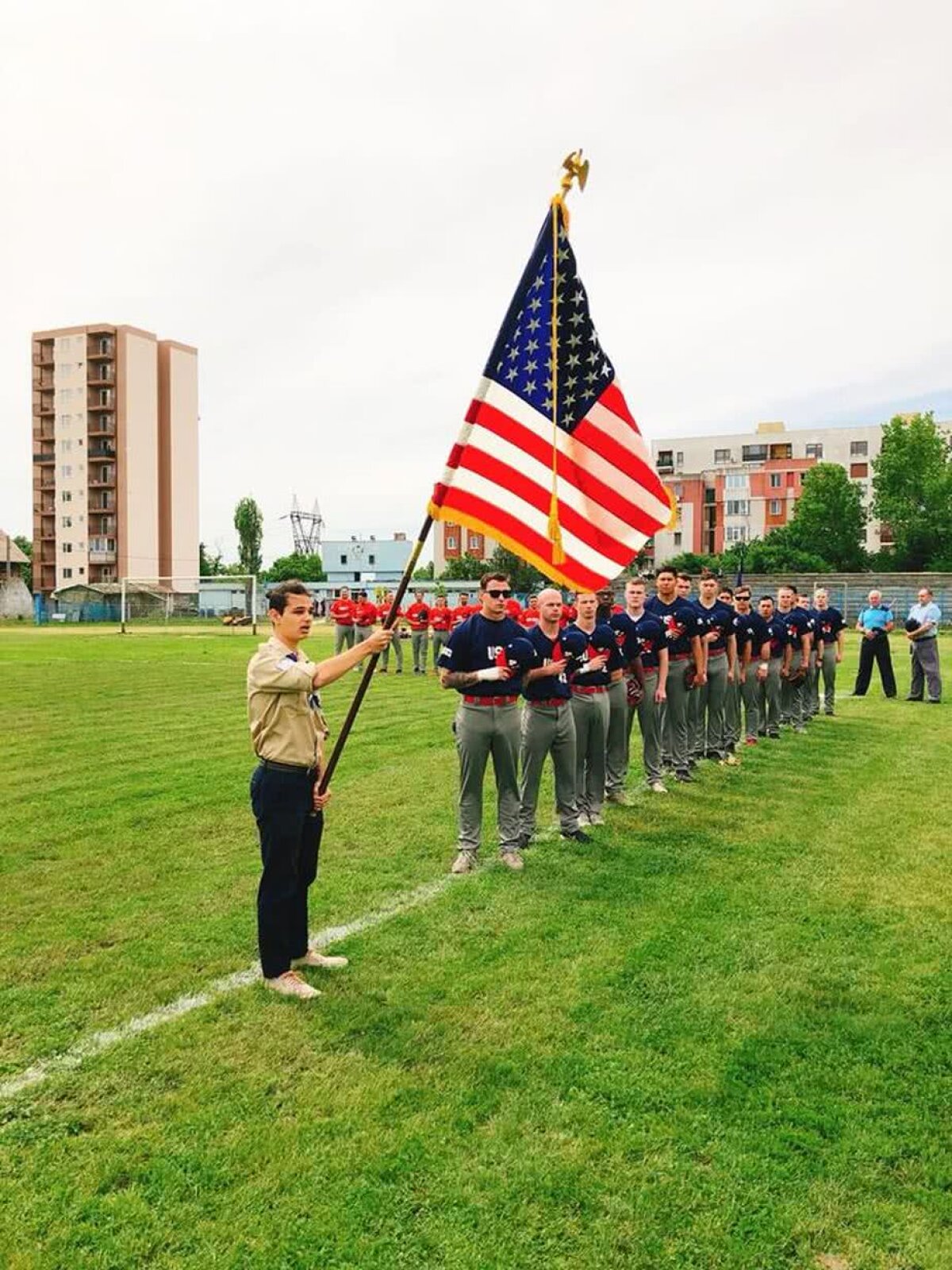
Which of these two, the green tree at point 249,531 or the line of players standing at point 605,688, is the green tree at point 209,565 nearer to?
the green tree at point 249,531

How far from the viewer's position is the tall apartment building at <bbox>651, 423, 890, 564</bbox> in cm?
9038

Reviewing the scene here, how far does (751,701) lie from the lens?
13.2 m

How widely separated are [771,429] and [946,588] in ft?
167

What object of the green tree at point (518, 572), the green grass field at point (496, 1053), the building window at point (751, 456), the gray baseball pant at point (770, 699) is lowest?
the green grass field at point (496, 1053)

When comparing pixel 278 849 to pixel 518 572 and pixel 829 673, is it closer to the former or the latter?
pixel 829 673

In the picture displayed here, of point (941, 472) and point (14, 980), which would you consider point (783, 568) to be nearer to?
point (941, 472)

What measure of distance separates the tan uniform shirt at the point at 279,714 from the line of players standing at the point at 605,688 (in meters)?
2.13

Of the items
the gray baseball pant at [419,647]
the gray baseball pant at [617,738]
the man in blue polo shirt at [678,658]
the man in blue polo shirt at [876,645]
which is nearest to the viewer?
the gray baseball pant at [617,738]

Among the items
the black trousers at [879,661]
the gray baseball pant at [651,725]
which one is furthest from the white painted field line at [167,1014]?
the black trousers at [879,661]

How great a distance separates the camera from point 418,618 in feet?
78.3

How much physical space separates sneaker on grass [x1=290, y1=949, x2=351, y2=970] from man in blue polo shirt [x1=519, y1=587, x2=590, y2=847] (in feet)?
8.72

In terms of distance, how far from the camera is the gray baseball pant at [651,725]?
10055mm

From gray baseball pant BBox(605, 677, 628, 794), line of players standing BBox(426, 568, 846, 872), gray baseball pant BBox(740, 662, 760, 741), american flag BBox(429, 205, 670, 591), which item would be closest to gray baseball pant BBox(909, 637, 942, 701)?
line of players standing BBox(426, 568, 846, 872)

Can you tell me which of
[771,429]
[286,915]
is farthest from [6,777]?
[771,429]
